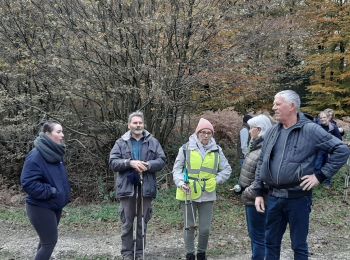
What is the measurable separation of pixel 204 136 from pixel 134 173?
103 centimetres

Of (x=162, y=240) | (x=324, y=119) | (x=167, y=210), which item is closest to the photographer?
(x=162, y=240)

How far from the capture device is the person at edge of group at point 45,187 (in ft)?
15.4

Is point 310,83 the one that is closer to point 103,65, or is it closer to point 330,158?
point 103,65

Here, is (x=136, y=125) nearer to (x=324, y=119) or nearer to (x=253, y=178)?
(x=253, y=178)

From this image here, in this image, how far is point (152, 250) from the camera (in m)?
6.65

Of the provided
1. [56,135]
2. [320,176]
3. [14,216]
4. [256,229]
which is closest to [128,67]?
[14,216]

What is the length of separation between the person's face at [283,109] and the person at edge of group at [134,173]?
78.0 inches

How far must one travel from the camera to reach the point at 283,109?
4.19 meters

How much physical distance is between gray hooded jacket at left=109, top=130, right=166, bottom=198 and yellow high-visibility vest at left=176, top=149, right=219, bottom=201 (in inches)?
14.7

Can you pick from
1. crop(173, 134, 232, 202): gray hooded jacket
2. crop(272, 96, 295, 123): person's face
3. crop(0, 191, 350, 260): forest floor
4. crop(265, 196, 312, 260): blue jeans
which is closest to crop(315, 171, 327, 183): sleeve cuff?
crop(265, 196, 312, 260): blue jeans

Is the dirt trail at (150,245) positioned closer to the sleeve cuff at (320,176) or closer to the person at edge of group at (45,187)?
the person at edge of group at (45,187)

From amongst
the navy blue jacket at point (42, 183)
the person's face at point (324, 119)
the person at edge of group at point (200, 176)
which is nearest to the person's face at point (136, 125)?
the person at edge of group at point (200, 176)

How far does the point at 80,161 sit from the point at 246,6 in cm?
596

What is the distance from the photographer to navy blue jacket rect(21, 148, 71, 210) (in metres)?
4.66
